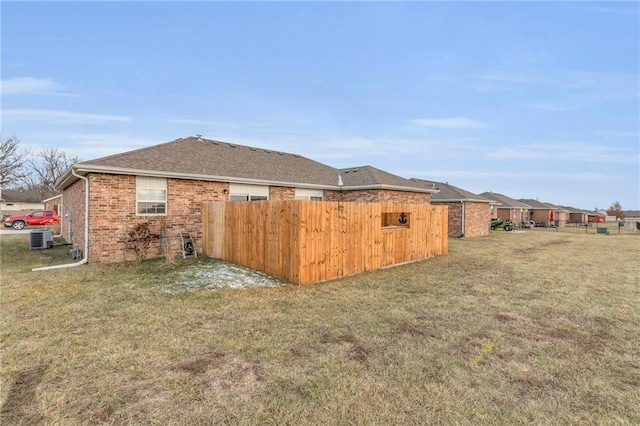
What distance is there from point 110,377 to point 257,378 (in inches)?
59.1

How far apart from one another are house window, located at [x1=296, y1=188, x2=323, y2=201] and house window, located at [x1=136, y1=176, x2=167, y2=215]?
562 cm

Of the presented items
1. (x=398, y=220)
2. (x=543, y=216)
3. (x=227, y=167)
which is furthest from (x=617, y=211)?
(x=227, y=167)

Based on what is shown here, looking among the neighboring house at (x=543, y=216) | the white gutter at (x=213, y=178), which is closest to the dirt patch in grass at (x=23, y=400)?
the white gutter at (x=213, y=178)

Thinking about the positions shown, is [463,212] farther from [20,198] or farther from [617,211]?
[617,211]

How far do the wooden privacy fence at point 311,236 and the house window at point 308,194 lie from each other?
450cm

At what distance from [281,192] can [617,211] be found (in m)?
100

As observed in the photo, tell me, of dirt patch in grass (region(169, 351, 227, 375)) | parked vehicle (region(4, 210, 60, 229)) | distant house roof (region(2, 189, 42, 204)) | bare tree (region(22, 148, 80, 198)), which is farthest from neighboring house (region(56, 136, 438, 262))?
bare tree (region(22, 148, 80, 198))

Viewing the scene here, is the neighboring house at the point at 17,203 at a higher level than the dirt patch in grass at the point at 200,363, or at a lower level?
higher

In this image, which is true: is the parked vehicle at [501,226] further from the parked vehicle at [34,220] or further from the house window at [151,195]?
the parked vehicle at [34,220]

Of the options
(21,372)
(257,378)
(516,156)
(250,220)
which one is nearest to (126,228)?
(250,220)

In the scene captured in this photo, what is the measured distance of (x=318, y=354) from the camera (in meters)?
3.50

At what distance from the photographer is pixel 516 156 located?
1054 inches

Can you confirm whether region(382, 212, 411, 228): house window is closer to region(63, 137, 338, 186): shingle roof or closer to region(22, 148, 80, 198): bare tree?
region(63, 137, 338, 186): shingle roof

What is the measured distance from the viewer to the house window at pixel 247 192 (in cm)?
1165
